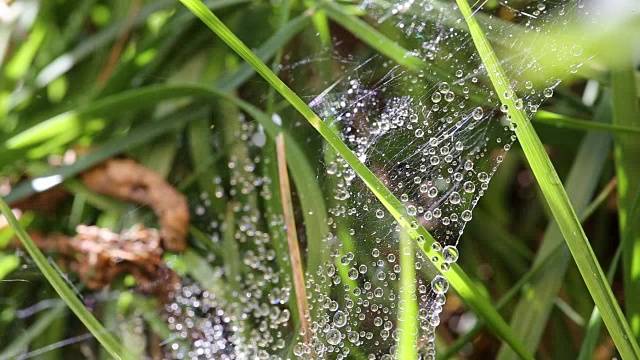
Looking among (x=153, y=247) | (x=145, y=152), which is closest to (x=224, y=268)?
(x=153, y=247)

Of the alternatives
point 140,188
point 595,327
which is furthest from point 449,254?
point 140,188

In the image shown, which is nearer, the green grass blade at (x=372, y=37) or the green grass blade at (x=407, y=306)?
the green grass blade at (x=407, y=306)

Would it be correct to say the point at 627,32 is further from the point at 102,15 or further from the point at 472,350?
the point at 102,15

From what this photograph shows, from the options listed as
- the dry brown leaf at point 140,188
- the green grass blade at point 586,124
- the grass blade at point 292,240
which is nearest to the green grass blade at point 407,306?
the grass blade at point 292,240

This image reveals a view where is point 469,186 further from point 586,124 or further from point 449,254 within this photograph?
point 586,124

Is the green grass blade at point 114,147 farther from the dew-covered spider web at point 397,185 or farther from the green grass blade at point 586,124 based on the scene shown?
the green grass blade at point 586,124
